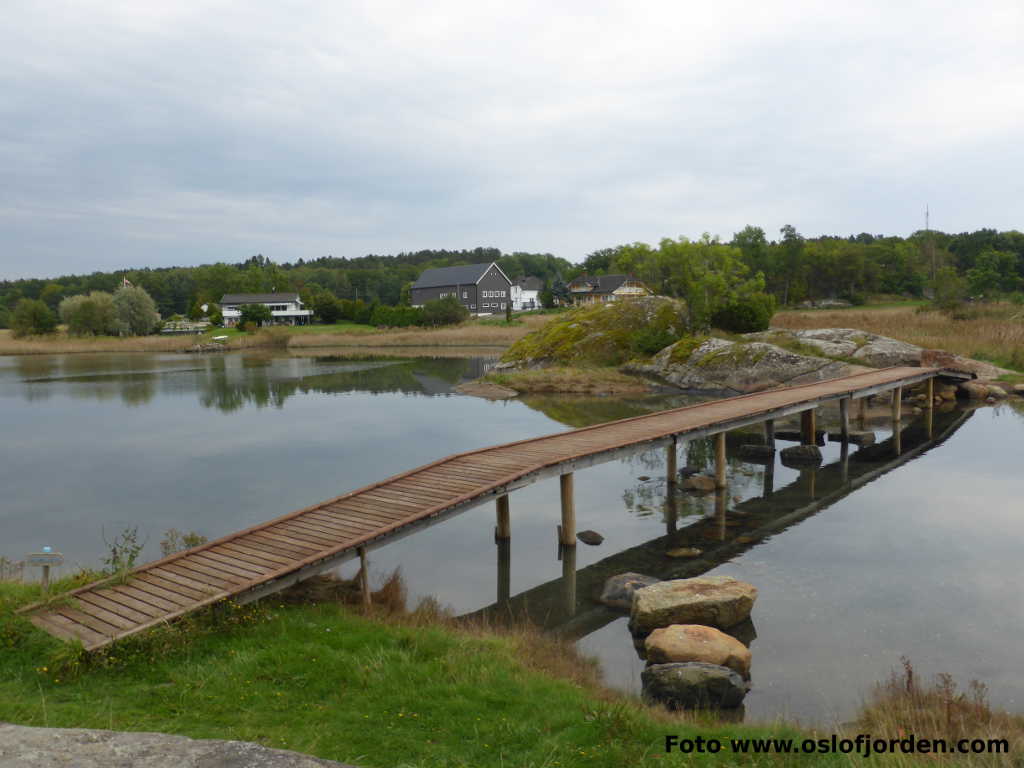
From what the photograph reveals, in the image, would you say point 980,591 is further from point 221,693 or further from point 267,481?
point 267,481

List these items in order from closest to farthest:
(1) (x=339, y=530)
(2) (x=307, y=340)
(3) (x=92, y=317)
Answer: (1) (x=339, y=530) < (2) (x=307, y=340) < (3) (x=92, y=317)

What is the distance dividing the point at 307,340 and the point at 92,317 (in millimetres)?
31522

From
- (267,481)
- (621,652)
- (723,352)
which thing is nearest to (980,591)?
(621,652)

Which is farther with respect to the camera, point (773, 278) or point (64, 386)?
point (773, 278)

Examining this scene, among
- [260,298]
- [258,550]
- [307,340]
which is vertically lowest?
[258,550]

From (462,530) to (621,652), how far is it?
22.4 ft

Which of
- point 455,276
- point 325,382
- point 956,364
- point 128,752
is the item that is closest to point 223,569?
point 128,752

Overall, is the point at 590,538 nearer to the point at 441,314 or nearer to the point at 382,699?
the point at 382,699

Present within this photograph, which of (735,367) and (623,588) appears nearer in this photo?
(623,588)

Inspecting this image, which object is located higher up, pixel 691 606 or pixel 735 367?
pixel 735 367

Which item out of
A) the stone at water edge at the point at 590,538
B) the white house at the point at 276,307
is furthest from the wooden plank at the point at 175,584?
the white house at the point at 276,307

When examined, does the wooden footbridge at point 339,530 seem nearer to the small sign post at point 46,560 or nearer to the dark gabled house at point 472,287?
the small sign post at point 46,560

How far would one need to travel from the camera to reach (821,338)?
39375 millimetres

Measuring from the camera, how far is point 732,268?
158 feet
